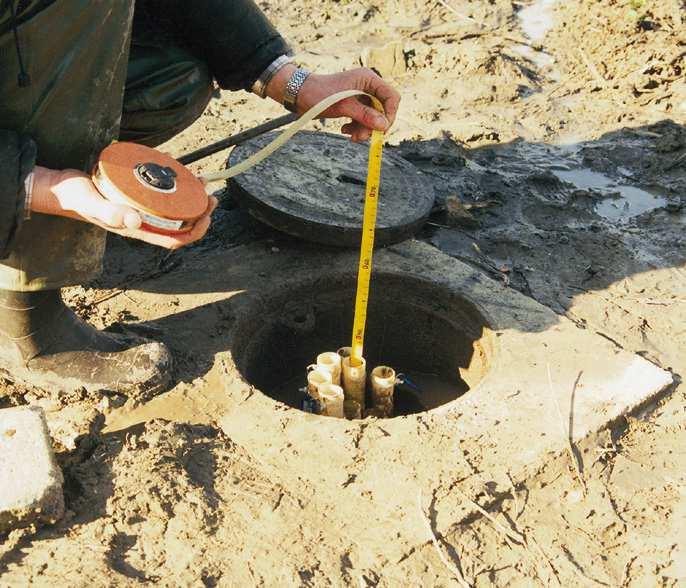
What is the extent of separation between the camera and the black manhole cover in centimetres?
311

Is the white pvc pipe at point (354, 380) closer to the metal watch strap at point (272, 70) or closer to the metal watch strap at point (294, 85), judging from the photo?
the metal watch strap at point (294, 85)

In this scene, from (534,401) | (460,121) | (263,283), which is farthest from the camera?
(460,121)

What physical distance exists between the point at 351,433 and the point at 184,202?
Result: 0.91 m

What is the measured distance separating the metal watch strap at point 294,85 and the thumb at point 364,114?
0.20m

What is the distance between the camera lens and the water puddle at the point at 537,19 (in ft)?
18.7

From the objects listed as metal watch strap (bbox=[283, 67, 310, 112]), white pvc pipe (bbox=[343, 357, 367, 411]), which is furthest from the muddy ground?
metal watch strap (bbox=[283, 67, 310, 112])

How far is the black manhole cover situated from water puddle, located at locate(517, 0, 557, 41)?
2.63 meters

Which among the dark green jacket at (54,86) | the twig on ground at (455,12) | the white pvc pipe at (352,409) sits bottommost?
the white pvc pipe at (352,409)

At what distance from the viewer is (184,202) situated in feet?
6.32

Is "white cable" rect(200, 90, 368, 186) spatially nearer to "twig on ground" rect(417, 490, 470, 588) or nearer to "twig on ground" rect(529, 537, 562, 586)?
"twig on ground" rect(417, 490, 470, 588)

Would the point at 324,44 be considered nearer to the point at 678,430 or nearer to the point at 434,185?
the point at 434,185

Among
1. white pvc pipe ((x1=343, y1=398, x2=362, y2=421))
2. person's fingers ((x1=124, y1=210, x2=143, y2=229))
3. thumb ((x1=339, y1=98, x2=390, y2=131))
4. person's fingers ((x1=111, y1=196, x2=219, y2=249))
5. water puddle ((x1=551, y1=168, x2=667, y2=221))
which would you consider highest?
person's fingers ((x1=124, y1=210, x2=143, y2=229))

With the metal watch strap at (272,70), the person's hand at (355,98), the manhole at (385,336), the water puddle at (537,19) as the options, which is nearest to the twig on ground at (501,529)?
the manhole at (385,336)

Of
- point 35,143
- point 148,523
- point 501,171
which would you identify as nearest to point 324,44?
point 501,171
